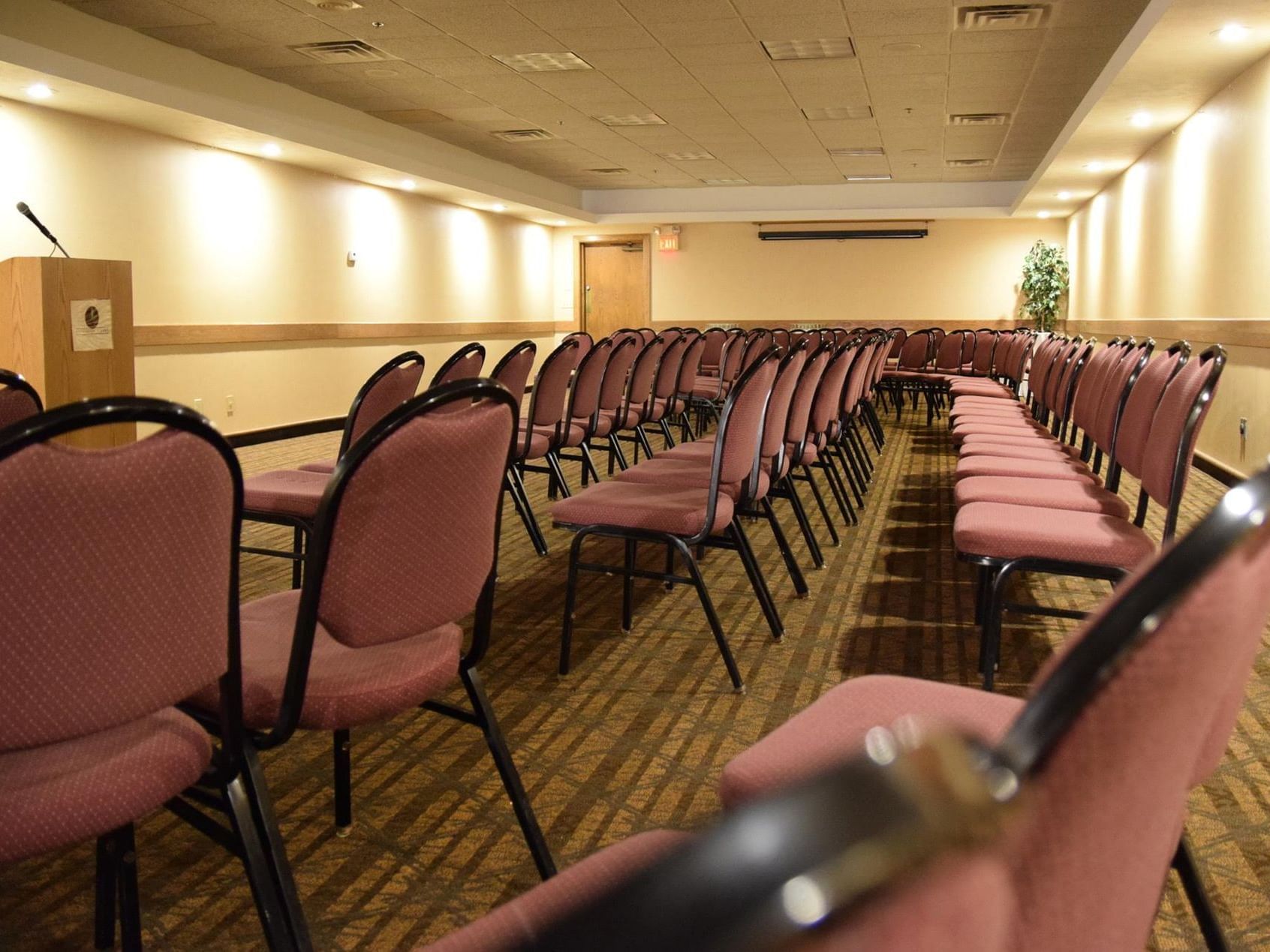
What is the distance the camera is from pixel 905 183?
54.5 ft

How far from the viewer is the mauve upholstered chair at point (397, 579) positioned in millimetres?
1556

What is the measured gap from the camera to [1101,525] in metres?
2.78

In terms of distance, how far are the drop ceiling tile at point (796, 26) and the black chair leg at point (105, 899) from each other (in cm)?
683

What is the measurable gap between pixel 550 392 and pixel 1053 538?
8.95 ft

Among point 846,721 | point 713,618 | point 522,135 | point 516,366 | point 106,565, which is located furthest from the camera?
point 522,135

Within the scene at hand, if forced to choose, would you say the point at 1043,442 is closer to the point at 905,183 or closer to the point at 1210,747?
the point at 1210,747

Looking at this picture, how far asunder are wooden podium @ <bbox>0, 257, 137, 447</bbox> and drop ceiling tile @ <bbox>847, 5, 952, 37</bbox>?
512 cm

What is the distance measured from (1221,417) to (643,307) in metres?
12.7

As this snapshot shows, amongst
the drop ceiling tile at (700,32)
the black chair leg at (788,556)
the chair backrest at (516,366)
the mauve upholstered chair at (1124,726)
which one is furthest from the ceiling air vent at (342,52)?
the mauve upholstered chair at (1124,726)

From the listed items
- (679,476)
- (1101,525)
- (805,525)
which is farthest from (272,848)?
(805,525)

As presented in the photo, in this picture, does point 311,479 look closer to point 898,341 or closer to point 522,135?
point 522,135

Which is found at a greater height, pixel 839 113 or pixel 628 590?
pixel 839 113

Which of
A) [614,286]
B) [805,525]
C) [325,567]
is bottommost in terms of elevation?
[805,525]

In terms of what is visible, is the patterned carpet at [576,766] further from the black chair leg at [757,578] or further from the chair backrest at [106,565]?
the chair backrest at [106,565]
